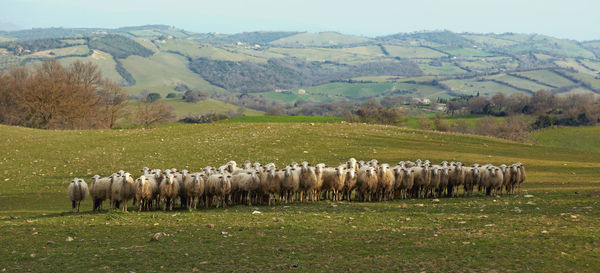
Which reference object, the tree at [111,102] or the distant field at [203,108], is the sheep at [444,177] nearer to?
the tree at [111,102]

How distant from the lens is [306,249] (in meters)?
12.9

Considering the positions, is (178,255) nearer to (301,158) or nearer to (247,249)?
(247,249)

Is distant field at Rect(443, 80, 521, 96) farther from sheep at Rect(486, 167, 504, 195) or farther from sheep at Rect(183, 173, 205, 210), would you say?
sheep at Rect(183, 173, 205, 210)

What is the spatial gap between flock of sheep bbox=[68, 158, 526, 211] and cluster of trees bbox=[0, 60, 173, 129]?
133 ft

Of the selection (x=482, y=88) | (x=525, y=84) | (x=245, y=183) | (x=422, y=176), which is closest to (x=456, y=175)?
(x=422, y=176)

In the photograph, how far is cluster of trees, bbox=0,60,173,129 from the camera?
56344 millimetres

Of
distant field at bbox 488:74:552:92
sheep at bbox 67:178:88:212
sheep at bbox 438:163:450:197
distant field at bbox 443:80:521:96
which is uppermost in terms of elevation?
distant field at bbox 488:74:552:92

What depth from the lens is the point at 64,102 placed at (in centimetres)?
5691

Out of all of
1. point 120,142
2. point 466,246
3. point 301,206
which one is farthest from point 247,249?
point 120,142

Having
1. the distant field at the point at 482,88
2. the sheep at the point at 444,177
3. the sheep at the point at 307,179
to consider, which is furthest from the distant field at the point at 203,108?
the sheep at the point at 307,179

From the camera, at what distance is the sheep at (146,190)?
1923cm

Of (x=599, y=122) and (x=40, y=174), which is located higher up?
(x=599, y=122)

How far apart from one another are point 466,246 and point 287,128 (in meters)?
31.7

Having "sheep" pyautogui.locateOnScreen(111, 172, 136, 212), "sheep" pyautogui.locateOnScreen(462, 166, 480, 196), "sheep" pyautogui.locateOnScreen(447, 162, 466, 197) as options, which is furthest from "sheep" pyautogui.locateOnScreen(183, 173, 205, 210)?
"sheep" pyautogui.locateOnScreen(462, 166, 480, 196)
